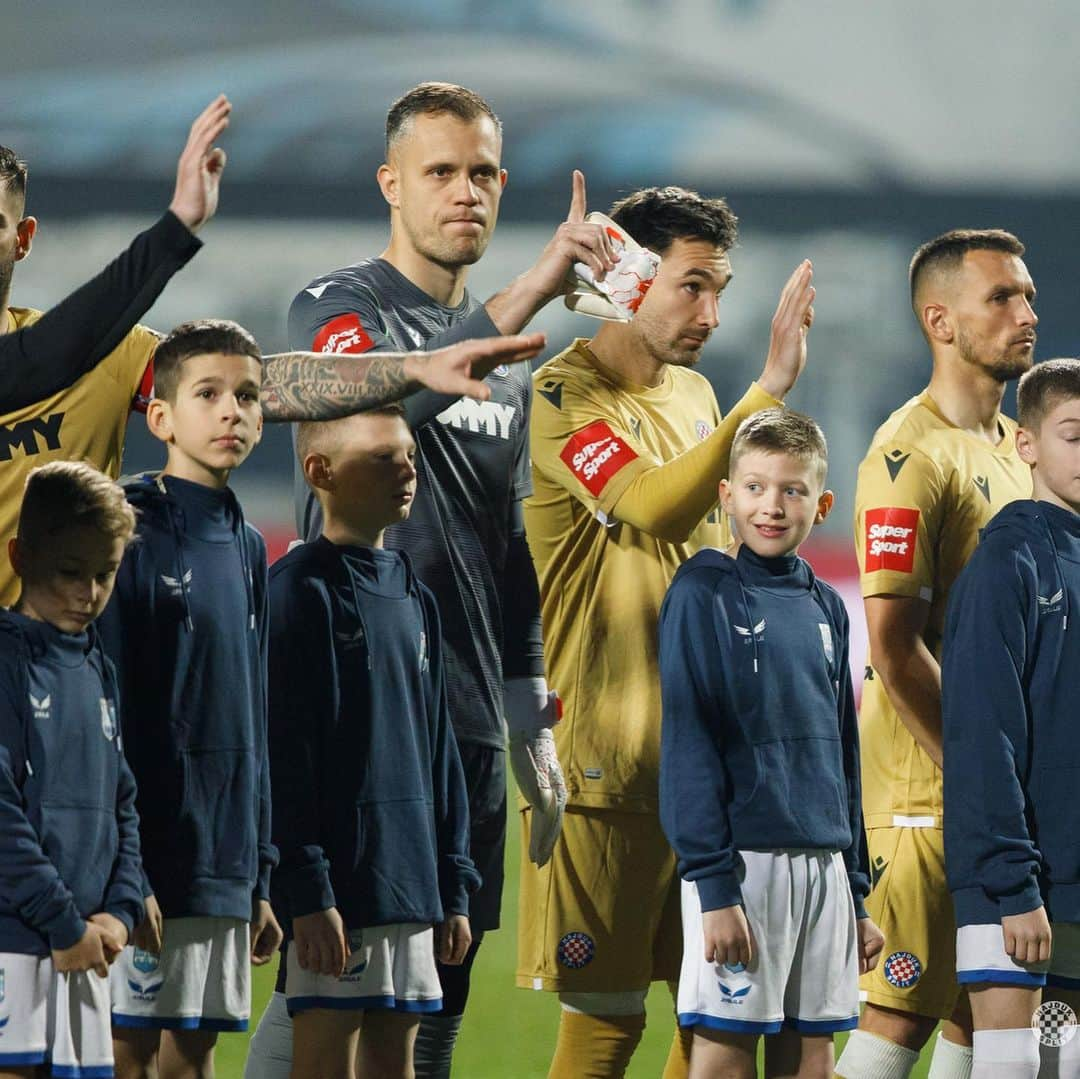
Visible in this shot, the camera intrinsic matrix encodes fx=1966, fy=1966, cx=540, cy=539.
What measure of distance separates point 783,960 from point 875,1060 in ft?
2.84

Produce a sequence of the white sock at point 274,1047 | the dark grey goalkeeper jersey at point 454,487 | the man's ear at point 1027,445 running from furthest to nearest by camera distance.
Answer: the man's ear at point 1027,445 → the dark grey goalkeeper jersey at point 454,487 → the white sock at point 274,1047

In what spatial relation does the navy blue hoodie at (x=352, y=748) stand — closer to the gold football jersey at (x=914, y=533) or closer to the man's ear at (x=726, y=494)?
the man's ear at (x=726, y=494)

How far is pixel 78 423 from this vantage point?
3.54 m

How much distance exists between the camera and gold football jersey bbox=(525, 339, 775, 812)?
13.3 feet

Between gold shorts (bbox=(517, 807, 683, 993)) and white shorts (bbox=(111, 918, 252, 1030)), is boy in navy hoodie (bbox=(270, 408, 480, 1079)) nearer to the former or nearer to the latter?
white shorts (bbox=(111, 918, 252, 1030))

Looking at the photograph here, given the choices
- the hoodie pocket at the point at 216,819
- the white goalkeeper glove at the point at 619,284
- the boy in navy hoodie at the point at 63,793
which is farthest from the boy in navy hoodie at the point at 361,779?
the white goalkeeper glove at the point at 619,284

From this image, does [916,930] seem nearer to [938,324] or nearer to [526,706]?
[526,706]

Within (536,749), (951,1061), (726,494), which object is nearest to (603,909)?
(536,749)

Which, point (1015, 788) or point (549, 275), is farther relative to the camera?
point (1015, 788)

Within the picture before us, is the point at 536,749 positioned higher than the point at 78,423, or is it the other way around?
the point at 78,423

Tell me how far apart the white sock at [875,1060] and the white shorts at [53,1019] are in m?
1.84

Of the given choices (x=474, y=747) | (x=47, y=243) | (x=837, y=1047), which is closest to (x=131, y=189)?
(x=47, y=243)

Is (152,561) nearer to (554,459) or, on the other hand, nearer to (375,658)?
(375,658)

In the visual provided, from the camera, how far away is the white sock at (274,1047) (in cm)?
338
